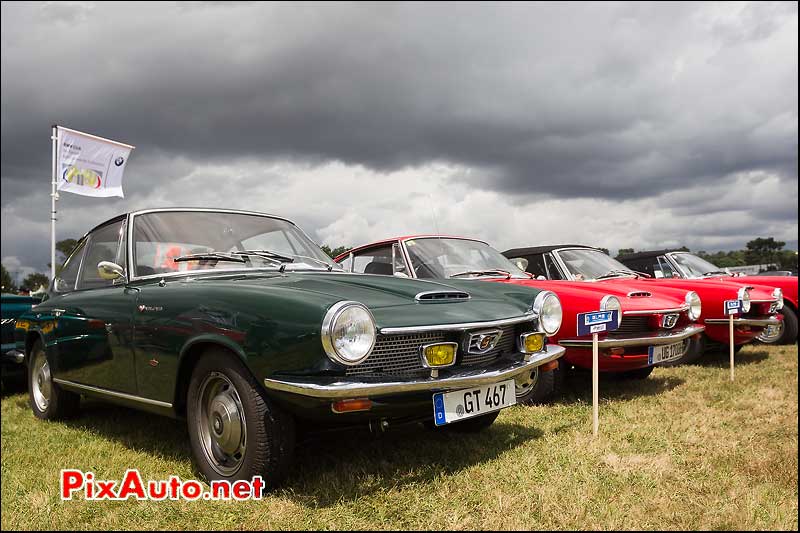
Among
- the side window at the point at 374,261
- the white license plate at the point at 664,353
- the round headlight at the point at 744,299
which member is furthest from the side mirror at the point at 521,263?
the round headlight at the point at 744,299

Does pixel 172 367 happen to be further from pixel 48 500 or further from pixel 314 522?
pixel 314 522

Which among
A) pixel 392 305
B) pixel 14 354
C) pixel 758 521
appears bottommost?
pixel 758 521

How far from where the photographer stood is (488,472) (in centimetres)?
334

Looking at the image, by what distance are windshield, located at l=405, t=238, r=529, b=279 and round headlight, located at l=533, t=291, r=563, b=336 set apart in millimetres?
1753

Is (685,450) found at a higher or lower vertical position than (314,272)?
lower

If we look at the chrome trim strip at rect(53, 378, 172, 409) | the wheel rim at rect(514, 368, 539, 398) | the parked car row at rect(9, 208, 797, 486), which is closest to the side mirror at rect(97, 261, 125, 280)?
the parked car row at rect(9, 208, 797, 486)

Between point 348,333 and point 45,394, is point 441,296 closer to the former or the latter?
point 348,333

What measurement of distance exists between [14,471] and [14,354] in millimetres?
2361

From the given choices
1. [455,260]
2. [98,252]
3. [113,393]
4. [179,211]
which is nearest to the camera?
[113,393]

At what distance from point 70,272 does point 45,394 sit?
3.26 feet

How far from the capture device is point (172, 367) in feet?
10.8

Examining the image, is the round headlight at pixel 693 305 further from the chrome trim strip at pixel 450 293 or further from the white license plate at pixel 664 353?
the chrome trim strip at pixel 450 293

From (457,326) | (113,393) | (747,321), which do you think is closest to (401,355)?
(457,326)

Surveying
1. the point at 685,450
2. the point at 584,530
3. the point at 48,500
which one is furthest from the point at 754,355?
the point at 48,500
